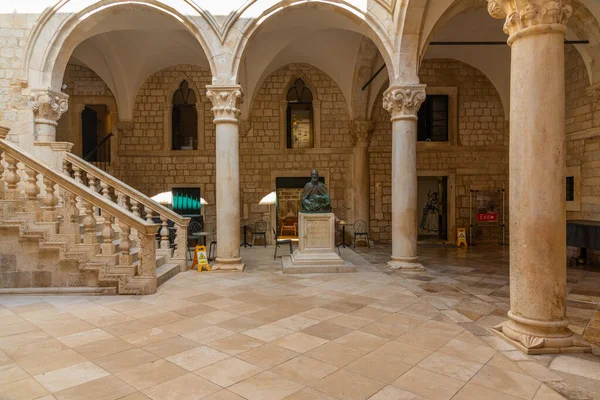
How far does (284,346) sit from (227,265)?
12.6ft

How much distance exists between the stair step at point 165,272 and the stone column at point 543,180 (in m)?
4.82

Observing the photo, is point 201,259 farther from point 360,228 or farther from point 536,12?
point 536,12

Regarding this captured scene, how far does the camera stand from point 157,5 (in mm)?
6676

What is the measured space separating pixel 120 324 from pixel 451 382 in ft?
10.7

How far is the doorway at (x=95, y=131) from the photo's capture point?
11.2m

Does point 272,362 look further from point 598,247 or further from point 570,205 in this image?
point 570,205

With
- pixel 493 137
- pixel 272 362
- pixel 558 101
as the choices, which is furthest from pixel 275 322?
pixel 493 137

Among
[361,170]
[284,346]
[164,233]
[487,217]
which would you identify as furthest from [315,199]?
[487,217]

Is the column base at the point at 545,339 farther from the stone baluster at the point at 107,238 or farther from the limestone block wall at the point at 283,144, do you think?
the limestone block wall at the point at 283,144

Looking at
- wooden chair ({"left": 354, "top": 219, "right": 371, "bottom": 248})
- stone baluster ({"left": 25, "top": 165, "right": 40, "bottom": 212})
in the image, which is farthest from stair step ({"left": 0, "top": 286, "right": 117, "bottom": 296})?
wooden chair ({"left": 354, "top": 219, "right": 371, "bottom": 248})

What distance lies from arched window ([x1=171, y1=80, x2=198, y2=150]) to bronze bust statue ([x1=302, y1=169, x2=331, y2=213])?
593cm

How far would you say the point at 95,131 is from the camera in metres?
12.3

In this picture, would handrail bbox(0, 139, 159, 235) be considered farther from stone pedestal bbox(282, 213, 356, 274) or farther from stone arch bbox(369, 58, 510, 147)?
stone arch bbox(369, 58, 510, 147)

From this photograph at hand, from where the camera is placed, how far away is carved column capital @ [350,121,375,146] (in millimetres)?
11055
